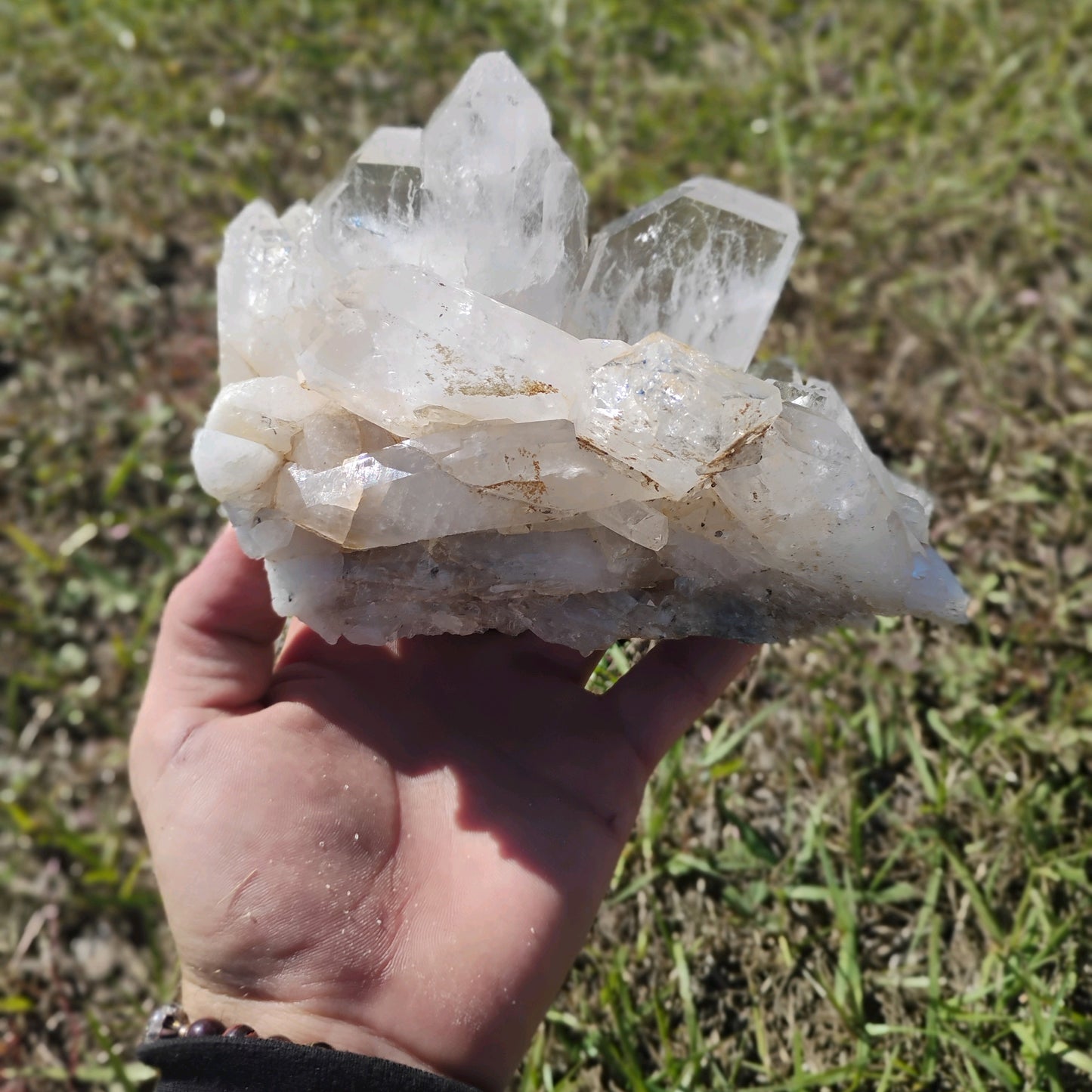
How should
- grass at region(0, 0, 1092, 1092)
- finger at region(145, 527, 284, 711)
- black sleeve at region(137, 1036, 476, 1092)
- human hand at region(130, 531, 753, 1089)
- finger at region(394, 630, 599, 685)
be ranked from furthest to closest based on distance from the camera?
grass at region(0, 0, 1092, 1092) → finger at region(394, 630, 599, 685) → finger at region(145, 527, 284, 711) → human hand at region(130, 531, 753, 1089) → black sleeve at region(137, 1036, 476, 1092)

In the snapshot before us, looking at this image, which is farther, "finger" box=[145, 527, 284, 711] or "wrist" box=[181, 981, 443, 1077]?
"finger" box=[145, 527, 284, 711]

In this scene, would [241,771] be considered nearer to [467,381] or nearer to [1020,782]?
[467,381]

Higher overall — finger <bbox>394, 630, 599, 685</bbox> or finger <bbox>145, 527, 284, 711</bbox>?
finger <bbox>145, 527, 284, 711</bbox>

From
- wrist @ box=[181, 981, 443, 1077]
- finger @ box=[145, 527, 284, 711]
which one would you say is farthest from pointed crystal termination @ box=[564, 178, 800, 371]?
wrist @ box=[181, 981, 443, 1077]

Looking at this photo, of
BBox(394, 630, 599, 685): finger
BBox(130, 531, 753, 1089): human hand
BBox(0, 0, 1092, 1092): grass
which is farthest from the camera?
BBox(0, 0, 1092, 1092): grass

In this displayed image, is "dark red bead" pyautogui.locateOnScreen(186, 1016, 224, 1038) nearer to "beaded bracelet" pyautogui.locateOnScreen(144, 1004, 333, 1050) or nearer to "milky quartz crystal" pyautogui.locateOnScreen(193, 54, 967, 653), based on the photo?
"beaded bracelet" pyautogui.locateOnScreen(144, 1004, 333, 1050)

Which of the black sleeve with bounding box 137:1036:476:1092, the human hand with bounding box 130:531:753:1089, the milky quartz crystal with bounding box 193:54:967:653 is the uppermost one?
the milky quartz crystal with bounding box 193:54:967:653

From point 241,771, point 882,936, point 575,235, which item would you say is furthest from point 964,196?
point 241,771
